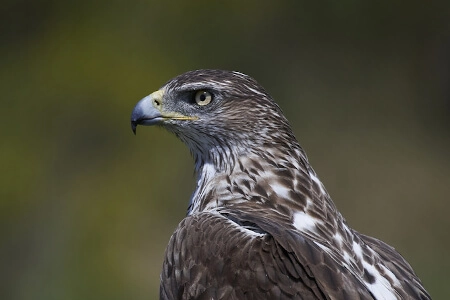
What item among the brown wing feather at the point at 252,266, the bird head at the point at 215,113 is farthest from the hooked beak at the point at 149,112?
the brown wing feather at the point at 252,266

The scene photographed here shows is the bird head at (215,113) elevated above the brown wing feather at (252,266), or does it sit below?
above

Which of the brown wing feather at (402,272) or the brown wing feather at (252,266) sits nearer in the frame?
the brown wing feather at (252,266)

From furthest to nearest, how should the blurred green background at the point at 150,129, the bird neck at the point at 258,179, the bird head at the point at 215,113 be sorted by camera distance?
the blurred green background at the point at 150,129
the bird head at the point at 215,113
the bird neck at the point at 258,179

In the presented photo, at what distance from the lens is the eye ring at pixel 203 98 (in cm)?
422

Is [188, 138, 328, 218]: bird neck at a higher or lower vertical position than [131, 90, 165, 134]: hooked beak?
lower

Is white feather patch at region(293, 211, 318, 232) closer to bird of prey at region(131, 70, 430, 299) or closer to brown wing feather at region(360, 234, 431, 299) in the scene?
bird of prey at region(131, 70, 430, 299)

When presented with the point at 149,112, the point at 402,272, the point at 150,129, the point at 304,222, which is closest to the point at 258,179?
the point at 304,222

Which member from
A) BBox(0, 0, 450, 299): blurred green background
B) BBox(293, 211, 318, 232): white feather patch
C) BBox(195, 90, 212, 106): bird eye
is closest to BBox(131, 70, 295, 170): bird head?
BBox(195, 90, 212, 106): bird eye

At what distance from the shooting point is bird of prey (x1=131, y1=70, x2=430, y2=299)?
11.2 feet

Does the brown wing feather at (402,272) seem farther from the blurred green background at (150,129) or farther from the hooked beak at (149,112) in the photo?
the blurred green background at (150,129)

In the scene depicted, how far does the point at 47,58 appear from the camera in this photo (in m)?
10.0

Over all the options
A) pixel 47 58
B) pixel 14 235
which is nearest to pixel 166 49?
pixel 47 58

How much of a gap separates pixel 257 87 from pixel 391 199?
540 cm

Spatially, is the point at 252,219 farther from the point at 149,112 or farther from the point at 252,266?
the point at 149,112
